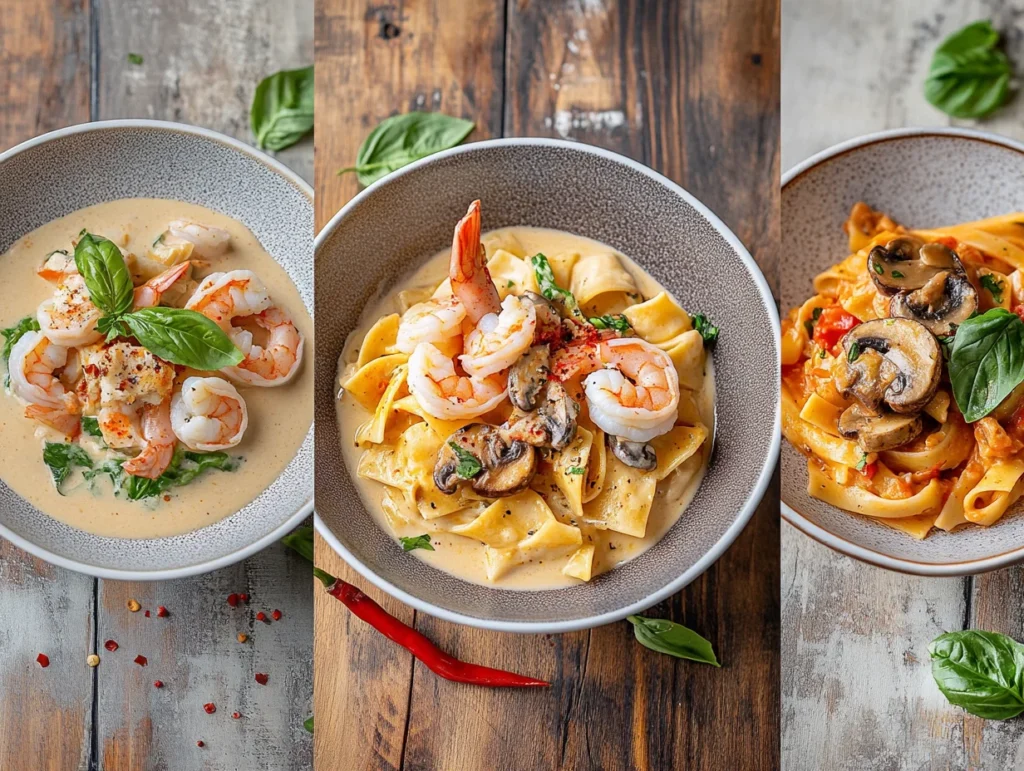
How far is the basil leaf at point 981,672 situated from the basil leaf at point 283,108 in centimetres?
217

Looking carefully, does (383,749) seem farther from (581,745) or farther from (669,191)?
(669,191)

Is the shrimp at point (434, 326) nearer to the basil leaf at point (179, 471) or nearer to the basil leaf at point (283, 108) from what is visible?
the basil leaf at point (179, 471)

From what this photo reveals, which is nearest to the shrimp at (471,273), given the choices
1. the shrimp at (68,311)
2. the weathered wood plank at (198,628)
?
the weathered wood plank at (198,628)

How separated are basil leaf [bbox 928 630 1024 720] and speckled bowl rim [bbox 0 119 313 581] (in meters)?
1.66

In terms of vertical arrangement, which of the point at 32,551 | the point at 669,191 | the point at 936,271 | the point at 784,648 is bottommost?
the point at 784,648

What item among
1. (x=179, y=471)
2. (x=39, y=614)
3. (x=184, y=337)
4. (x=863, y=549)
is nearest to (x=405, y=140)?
(x=184, y=337)

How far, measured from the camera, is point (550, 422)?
7.75 ft

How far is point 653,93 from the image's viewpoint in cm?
273

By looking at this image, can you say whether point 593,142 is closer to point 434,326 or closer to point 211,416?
point 434,326

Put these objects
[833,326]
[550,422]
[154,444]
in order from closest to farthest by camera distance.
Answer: [154,444], [550,422], [833,326]

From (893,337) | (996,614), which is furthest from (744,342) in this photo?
(996,614)

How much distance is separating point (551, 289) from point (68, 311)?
1.24 m

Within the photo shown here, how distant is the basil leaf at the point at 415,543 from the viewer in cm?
250

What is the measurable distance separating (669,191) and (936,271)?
30.7 inches
